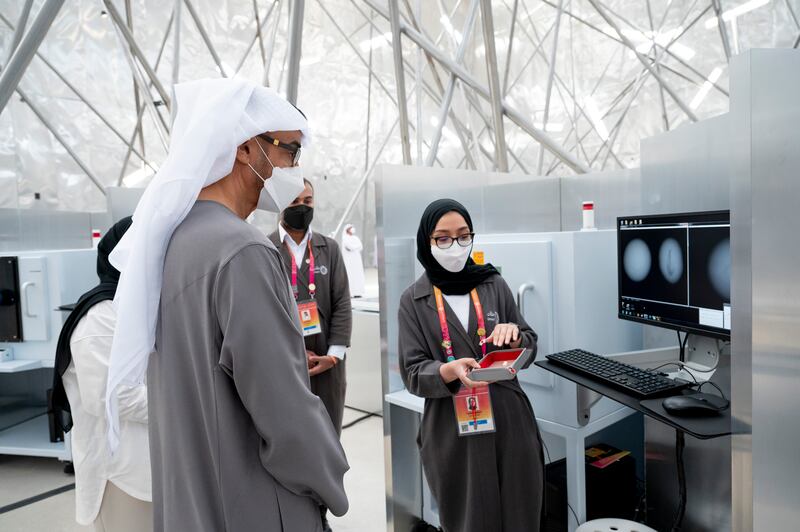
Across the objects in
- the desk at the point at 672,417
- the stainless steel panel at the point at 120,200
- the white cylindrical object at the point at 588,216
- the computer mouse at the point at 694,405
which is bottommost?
the desk at the point at 672,417

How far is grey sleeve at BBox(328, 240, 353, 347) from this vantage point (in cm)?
320

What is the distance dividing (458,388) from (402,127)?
10.0ft

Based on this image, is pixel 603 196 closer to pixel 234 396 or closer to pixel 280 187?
pixel 280 187

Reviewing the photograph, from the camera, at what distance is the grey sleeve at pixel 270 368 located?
113cm

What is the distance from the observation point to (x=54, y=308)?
396 centimetres

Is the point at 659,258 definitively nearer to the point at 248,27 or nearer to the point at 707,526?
the point at 707,526

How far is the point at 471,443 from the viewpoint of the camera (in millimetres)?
2080

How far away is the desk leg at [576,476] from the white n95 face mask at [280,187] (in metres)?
1.69

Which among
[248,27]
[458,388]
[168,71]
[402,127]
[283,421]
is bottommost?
[458,388]

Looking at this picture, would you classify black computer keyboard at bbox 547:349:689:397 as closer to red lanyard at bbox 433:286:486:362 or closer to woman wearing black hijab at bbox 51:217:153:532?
red lanyard at bbox 433:286:486:362

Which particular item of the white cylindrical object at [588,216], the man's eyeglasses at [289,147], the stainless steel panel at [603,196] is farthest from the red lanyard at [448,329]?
the stainless steel panel at [603,196]

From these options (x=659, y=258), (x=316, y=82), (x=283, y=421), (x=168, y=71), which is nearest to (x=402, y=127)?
(x=659, y=258)

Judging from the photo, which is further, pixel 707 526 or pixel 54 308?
pixel 54 308

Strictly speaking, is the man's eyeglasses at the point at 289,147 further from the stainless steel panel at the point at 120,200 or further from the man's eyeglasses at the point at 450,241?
the stainless steel panel at the point at 120,200
